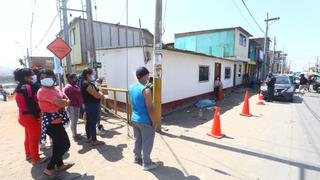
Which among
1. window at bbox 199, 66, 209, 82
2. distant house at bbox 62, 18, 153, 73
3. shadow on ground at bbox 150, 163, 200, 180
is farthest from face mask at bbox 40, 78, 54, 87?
distant house at bbox 62, 18, 153, 73

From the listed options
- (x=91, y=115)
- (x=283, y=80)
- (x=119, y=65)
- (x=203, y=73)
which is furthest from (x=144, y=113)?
(x=283, y=80)

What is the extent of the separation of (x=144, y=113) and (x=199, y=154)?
1.79 meters

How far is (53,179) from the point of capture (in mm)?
3305

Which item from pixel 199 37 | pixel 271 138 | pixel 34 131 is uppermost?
pixel 199 37

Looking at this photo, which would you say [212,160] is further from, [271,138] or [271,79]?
[271,79]

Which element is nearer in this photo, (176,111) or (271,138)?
(271,138)

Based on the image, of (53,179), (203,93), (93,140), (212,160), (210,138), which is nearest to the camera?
(53,179)

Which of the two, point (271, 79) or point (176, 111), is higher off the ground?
point (271, 79)

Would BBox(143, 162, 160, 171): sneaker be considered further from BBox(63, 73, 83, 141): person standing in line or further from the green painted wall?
the green painted wall

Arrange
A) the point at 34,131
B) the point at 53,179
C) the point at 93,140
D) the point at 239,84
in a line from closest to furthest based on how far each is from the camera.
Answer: the point at 53,179
the point at 34,131
the point at 93,140
the point at 239,84

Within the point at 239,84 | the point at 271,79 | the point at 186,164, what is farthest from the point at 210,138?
the point at 239,84

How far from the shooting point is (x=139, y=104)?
133 inches

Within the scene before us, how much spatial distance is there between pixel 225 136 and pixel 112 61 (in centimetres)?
571

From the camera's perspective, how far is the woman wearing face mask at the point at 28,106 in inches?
137
